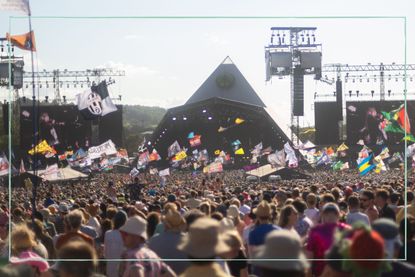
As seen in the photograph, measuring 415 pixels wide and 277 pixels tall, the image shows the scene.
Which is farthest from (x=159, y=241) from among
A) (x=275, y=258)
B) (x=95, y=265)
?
(x=275, y=258)

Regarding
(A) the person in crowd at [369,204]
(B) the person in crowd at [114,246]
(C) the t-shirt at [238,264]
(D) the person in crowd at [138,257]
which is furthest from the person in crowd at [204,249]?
(A) the person in crowd at [369,204]

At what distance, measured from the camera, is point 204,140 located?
60.3 metres

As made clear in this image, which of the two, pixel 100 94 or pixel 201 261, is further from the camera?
pixel 100 94

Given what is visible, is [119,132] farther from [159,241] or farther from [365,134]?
[365,134]

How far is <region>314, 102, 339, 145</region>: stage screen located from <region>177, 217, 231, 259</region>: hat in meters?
34.4

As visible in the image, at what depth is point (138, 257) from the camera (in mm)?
5957

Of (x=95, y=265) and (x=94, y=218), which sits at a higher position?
(x=95, y=265)

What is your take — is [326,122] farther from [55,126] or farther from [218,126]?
[218,126]

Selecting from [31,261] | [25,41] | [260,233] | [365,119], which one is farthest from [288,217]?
[365,119]

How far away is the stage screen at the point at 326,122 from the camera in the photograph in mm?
40322

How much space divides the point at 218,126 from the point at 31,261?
59.4 metres

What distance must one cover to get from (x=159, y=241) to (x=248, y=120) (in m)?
61.4

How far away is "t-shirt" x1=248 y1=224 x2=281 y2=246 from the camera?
280 inches

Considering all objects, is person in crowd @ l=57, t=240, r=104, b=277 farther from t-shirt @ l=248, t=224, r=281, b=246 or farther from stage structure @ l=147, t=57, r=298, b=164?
stage structure @ l=147, t=57, r=298, b=164
